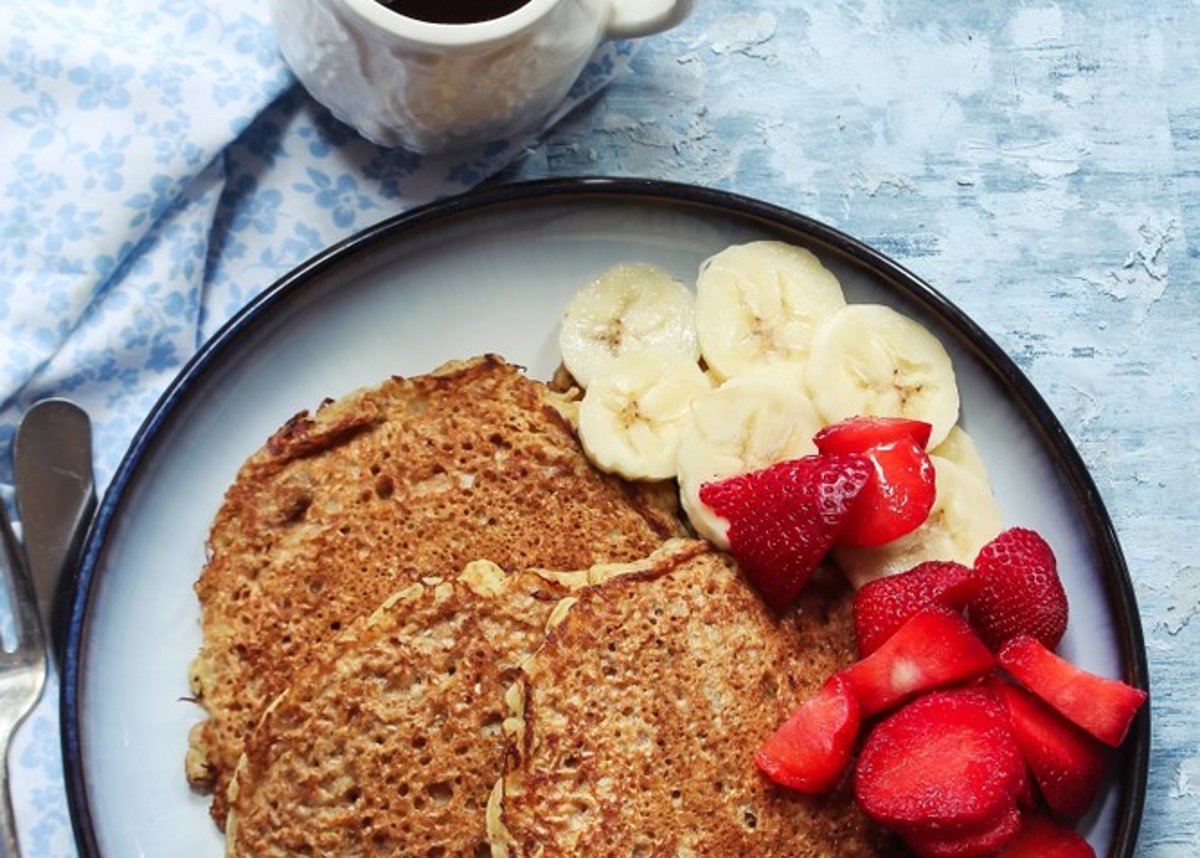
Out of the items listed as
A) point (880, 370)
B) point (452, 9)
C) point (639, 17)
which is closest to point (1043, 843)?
point (880, 370)

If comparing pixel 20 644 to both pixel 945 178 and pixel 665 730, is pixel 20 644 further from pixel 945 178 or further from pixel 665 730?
pixel 945 178

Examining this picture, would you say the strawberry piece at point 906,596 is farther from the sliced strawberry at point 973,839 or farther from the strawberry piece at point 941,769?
the sliced strawberry at point 973,839

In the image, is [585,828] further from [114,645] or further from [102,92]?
[102,92]

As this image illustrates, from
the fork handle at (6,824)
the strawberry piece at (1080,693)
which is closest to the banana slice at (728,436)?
the strawberry piece at (1080,693)

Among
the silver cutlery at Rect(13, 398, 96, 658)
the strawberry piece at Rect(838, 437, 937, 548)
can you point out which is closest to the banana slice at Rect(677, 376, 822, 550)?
the strawberry piece at Rect(838, 437, 937, 548)

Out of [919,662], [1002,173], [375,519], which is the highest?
[1002,173]

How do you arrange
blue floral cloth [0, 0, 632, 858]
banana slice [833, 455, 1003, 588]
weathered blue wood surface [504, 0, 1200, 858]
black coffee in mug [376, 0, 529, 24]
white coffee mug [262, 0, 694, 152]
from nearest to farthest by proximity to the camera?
white coffee mug [262, 0, 694, 152], black coffee in mug [376, 0, 529, 24], banana slice [833, 455, 1003, 588], blue floral cloth [0, 0, 632, 858], weathered blue wood surface [504, 0, 1200, 858]

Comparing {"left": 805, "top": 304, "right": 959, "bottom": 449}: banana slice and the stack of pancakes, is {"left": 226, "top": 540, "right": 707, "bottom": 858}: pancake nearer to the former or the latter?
the stack of pancakes
